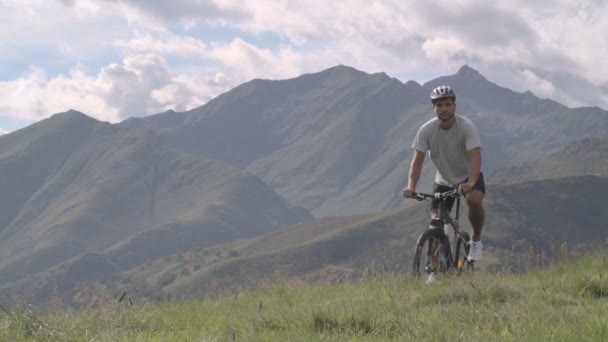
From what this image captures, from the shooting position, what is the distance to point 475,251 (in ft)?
34.1

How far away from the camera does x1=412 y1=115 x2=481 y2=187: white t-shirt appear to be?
9.84 meters

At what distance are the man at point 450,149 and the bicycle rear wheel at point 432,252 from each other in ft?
1.38

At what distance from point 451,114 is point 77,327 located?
6209 mm

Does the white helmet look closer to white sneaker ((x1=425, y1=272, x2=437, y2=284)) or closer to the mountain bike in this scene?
the mountain bike

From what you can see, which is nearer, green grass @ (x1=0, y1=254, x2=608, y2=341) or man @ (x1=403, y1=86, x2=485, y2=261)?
green grass @ (x1=0, y1=254, x2=608, y2=341)

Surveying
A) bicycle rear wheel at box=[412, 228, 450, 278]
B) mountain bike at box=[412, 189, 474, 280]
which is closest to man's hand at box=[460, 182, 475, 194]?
mountain bike at box=[412, 189, 474, 280]

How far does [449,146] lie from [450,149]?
0.18 feet

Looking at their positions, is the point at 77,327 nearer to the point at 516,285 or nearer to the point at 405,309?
the point at 405,309

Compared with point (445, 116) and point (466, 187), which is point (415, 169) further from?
point (466, 187)

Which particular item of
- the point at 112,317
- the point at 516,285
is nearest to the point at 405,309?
the point at 516,285

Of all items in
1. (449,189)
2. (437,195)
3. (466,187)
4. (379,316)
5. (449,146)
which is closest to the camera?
(379,316)

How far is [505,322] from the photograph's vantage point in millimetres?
5207

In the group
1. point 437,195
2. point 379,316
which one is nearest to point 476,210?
point 437,195

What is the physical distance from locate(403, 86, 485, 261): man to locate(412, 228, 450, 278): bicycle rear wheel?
16.6 inches
